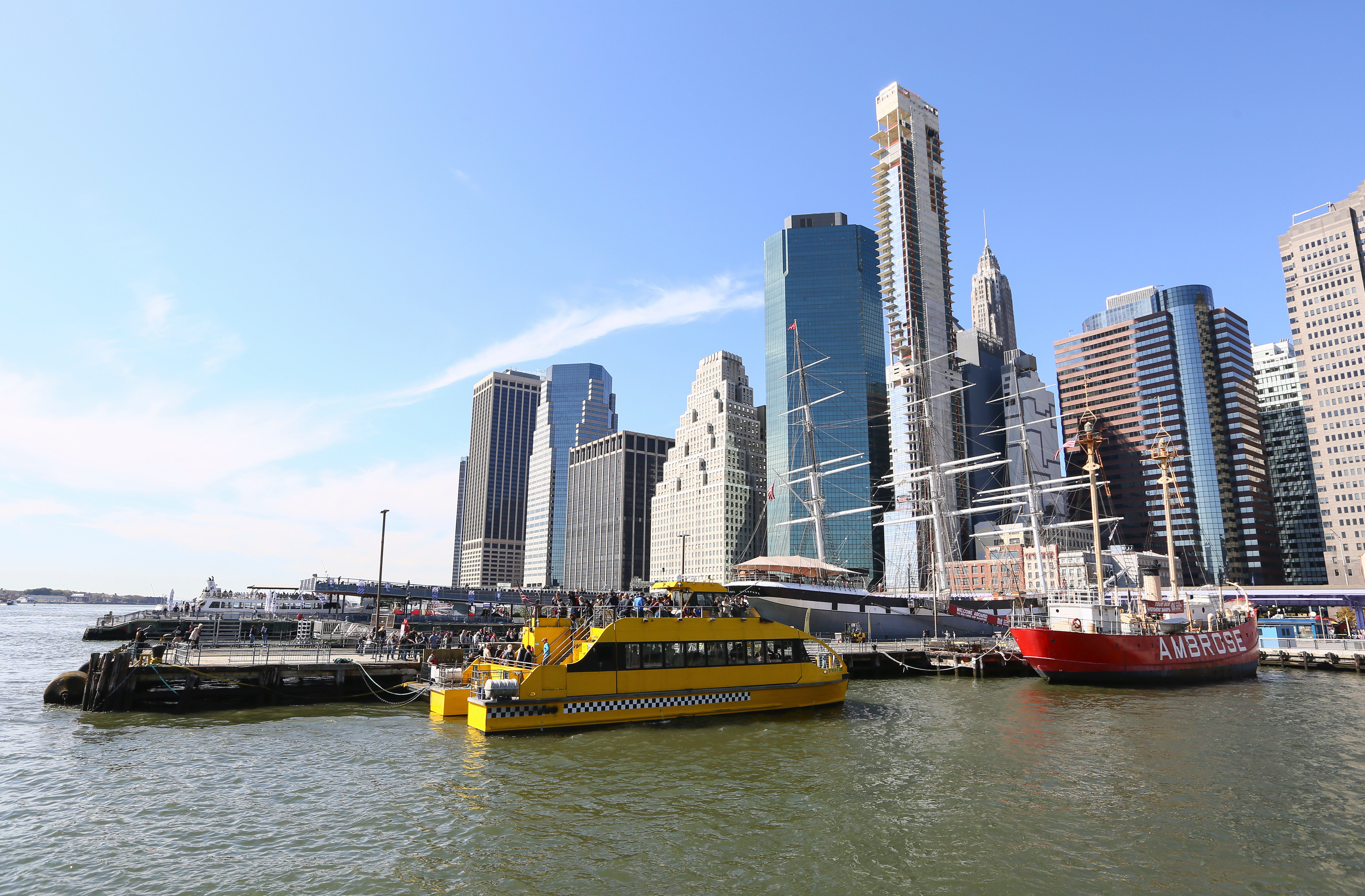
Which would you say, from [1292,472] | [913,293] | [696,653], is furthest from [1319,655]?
[1292,472]

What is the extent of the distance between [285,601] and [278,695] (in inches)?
2680

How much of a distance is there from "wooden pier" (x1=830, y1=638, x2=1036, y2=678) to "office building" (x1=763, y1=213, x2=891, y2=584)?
10615cm

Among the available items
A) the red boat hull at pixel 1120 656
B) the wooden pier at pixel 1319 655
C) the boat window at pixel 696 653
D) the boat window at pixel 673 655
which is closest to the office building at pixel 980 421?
the wooden pier at pixel 1319 655

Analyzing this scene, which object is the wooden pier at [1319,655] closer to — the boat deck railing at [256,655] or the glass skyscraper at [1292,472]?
the boat deck railing at [256,655]

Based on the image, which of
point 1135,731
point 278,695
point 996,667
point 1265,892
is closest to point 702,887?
point 1265,892

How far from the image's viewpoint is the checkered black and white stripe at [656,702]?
26.3m

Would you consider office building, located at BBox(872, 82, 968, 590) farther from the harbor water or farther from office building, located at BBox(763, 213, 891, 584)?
the harbor water

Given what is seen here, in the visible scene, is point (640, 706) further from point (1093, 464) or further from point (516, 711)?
point (1093, 464)

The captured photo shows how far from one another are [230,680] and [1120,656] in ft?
152

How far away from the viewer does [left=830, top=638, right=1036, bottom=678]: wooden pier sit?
156ft

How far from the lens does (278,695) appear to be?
32.3m

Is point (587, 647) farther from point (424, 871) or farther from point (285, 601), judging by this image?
point (285, 601)

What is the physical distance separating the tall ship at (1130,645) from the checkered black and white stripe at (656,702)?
77.6 feet

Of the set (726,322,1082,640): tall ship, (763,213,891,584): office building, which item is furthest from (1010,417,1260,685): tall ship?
(763,213,891,584): office building
